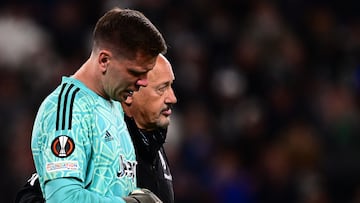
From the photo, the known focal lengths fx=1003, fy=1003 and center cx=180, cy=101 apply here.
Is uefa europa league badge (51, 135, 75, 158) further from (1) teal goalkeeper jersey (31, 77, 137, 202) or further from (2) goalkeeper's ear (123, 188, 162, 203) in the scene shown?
(2) goalkeeper's ear (123, 188, 162, 203)

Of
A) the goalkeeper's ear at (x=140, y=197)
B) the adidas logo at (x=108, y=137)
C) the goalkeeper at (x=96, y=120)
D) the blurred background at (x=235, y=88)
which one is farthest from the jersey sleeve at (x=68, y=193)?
the blurred background at (x=235, y=88)

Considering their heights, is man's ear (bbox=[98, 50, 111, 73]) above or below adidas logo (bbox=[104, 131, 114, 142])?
above

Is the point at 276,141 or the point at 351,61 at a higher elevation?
the point at 351,61

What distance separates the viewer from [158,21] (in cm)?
1133

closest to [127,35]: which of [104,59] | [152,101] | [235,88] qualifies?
[104,59]

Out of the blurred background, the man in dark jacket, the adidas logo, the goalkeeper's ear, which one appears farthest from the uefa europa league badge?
the blurred background

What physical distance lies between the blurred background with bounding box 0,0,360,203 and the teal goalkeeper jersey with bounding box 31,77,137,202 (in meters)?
4.60

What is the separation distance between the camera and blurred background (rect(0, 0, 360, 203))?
9.80m

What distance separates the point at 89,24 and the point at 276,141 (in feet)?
8.46

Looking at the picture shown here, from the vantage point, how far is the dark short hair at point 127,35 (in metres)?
3.83

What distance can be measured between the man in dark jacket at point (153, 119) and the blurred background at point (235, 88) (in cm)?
374

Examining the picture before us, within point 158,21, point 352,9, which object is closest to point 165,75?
point 158,21

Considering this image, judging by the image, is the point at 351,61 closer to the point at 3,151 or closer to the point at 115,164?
the point at 3,151

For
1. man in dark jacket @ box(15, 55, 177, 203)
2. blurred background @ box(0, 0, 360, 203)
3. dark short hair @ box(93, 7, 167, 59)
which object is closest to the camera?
dark short hair @ box(93, 7, 167, 59)
